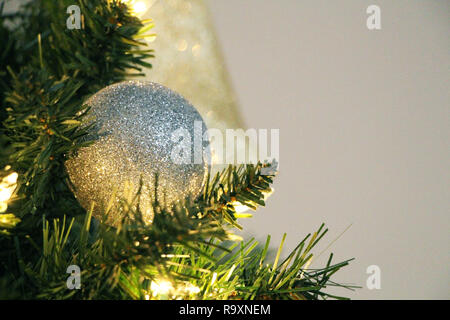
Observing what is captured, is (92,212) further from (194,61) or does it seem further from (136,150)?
(194,61)

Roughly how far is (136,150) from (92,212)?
0.08 meters

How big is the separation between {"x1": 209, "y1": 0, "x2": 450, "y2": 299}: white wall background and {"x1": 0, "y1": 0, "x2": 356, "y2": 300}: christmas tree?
1.59ft

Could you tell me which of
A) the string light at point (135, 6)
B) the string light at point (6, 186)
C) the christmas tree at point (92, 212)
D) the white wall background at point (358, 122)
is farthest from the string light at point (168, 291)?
the white wall background at point (358, 122)

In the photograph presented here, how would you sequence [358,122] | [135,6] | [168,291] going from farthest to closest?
[358,122], [135,6], [168,291]

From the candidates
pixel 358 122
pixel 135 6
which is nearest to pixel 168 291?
pixel 135 6

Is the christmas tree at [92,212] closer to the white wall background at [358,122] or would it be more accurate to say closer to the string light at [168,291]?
the string light at [168,291]

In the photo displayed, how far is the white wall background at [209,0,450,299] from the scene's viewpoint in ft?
2.41

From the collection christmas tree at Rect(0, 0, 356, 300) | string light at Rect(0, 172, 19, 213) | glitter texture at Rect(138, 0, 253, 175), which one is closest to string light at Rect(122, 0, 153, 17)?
christmas tree at Rect(0, 0, 356, 300)

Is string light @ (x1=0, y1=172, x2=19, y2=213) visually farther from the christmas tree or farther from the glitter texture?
the glitter texture

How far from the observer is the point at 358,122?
78cm

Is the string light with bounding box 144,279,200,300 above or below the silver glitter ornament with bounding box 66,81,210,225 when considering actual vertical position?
below

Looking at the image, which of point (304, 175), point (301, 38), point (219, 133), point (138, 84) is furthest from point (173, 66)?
point (138, 84)

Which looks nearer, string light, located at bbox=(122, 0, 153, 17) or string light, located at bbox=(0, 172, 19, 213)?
string light, located at bbox=(0, 172, 19, 213)

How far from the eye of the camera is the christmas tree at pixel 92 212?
22 cm
